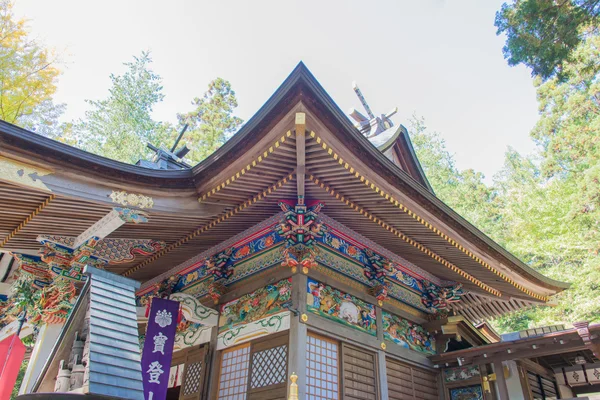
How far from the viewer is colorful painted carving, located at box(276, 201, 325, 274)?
5977 millimetres

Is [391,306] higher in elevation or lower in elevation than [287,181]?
lower

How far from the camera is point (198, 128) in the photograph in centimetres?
2441

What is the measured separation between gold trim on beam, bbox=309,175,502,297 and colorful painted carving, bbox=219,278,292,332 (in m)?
1.45

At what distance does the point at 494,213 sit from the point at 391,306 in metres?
20.9

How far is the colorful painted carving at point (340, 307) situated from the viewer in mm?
6188

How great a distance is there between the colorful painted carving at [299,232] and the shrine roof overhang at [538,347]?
3.65m

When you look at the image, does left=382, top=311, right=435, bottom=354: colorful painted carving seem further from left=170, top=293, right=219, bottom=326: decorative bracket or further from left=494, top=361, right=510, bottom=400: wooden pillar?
left=170, top=293, right=219, bottom=326: decorative bracket

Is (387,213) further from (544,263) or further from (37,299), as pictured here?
(544,263)

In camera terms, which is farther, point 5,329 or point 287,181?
point 5,329

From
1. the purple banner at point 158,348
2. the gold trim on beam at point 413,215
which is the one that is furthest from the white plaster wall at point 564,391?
the purple banner at point 158,348

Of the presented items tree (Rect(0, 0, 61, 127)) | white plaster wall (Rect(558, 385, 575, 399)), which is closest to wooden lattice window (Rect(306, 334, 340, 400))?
white plaster wall (Rect(558, 385, 575, 399))

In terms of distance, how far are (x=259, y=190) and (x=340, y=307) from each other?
2.29 meters

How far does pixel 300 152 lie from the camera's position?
495cm

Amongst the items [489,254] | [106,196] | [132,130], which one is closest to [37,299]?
[106,196]
